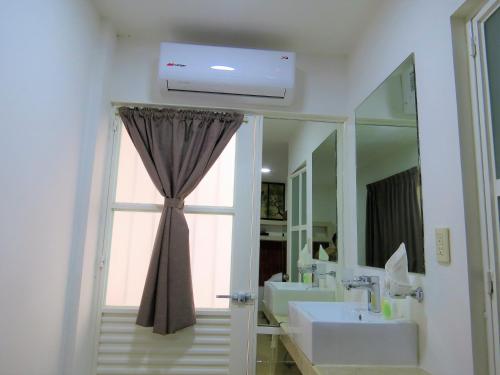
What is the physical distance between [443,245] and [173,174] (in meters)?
1.52

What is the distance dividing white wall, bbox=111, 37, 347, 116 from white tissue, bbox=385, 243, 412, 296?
122 centimetres

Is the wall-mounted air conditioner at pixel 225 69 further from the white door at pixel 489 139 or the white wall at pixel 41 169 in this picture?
the white door at pixel 489 139

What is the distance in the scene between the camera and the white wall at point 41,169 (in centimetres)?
136

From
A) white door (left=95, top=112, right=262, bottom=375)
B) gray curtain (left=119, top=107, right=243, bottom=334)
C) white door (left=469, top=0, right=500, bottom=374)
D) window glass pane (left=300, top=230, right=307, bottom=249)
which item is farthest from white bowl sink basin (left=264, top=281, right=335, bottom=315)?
white door (left=469, top=0, right=500, bottom=374)

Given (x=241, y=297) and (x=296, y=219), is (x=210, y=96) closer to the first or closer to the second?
(x=296, y=219)

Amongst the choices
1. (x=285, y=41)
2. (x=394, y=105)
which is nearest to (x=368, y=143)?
(x=394, y=105)

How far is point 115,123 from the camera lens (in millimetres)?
2369

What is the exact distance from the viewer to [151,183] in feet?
7.63

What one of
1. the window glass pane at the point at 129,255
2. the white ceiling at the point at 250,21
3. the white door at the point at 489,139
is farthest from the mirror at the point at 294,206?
the white door at the point at 489,139

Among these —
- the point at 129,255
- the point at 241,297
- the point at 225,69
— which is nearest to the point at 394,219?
the point at 241,297

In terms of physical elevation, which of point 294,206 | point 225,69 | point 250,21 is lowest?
point 294,206

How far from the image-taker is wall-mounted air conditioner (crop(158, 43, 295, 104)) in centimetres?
222

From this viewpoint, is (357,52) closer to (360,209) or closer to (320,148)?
(320,148)

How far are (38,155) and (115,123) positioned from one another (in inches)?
33.2
